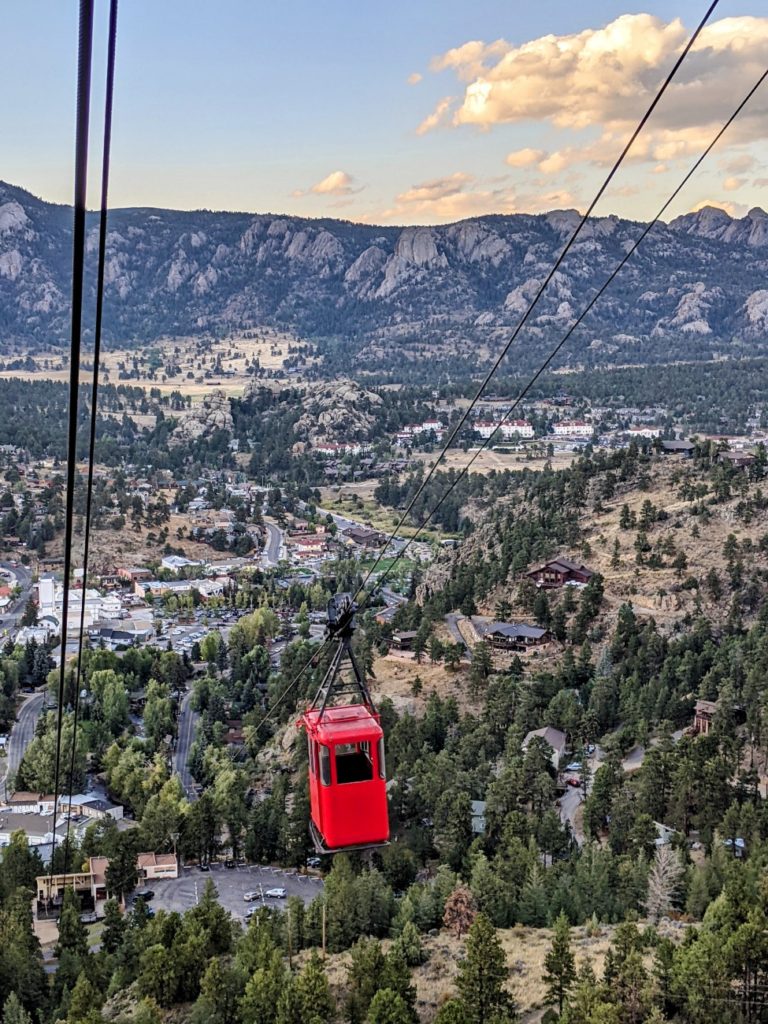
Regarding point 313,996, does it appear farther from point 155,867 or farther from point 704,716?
point 704,716

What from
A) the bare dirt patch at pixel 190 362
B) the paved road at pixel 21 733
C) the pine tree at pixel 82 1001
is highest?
the bare dirt patch at pixel 190 362

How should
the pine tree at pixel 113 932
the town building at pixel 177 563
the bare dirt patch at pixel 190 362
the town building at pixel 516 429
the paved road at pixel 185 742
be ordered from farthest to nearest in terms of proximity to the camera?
the bare dirt patch at pixel 190 362, the town building at pixel 516 429, the town building at pixel 177 563, the paved road at pixel 185 742, the pine tree at pixel 113 932

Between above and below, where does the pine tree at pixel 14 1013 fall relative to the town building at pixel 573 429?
below

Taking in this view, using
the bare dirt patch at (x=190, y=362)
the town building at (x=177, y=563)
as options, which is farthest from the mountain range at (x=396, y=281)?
the town building at (x=177, y=563)

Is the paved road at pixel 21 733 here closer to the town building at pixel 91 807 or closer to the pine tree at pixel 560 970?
the town building at pixel 91 807

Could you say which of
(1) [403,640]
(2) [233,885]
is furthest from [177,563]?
(2) [233,885]
